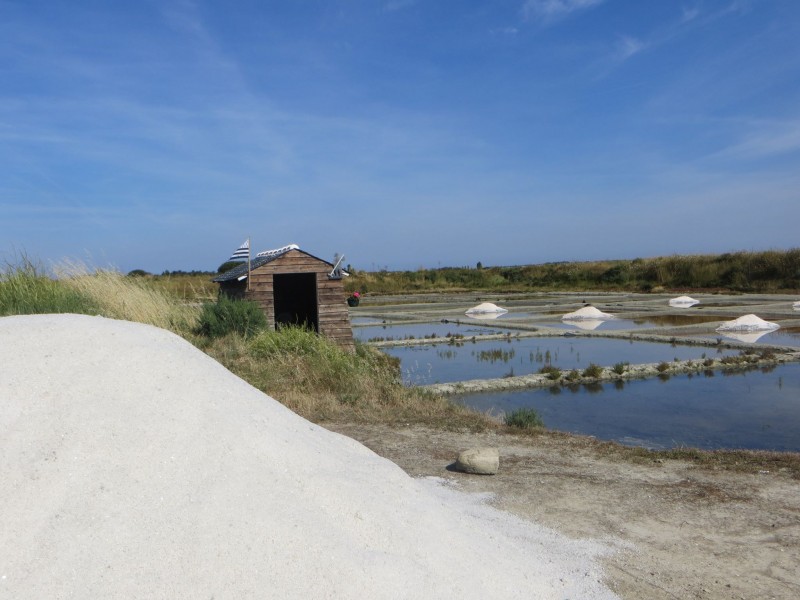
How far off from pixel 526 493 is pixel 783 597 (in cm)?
181

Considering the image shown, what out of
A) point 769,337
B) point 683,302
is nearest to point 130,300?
point 769,337

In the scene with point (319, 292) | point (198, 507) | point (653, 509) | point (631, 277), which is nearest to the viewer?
point (198, 507)

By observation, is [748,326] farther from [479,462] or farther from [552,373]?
[479,462]

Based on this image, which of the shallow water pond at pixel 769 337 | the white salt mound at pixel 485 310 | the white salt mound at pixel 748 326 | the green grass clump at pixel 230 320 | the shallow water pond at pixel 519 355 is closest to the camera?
the green grass clump at pixel 230 320

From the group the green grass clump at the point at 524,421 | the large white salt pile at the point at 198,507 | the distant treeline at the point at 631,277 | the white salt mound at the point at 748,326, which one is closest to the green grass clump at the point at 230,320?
the green grass clump at the point at 524,421

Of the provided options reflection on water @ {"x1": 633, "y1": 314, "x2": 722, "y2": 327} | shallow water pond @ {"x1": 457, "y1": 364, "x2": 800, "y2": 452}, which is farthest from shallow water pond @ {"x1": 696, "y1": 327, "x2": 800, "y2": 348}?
shallow water pond @ {"x1": 457, "y1": 364, "x2": 800, "y2": 452}

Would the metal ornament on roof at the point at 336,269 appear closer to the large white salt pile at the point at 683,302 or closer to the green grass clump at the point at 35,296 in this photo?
the green grass clump at the point at 35,296

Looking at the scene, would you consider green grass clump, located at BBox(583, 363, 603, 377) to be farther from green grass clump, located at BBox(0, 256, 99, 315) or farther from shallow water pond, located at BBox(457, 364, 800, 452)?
green grass clump, located at BBox(0, 256, 99, 315)

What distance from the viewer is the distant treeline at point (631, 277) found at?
38.8m

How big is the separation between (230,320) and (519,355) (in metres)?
6.64

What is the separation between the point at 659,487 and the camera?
16.9 feet

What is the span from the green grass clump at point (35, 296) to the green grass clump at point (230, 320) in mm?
2252

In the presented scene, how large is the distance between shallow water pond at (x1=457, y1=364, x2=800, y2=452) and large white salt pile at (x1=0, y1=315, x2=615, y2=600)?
179 inches

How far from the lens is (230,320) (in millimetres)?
11742
